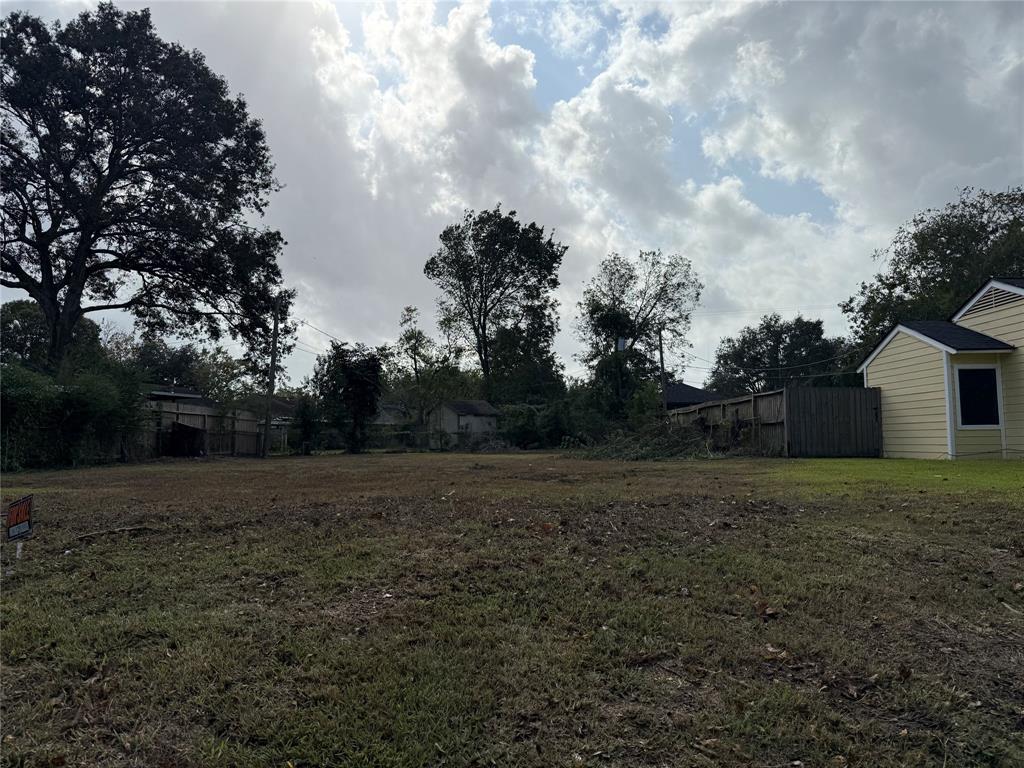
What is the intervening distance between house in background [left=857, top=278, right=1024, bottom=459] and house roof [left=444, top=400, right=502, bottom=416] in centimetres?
3370

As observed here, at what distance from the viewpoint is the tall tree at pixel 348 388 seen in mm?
29844

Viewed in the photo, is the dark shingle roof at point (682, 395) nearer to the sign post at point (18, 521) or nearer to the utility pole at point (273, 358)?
the utility pole at point (273, 358)

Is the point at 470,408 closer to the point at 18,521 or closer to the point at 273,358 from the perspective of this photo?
the point at 273,358

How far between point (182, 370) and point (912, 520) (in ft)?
175

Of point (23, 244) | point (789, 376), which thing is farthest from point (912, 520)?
point (789, 376)

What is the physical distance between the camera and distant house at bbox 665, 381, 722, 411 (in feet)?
129

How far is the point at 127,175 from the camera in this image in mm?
23531

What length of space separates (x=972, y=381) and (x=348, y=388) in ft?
82.8

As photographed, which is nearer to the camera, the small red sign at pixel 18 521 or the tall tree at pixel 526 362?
the small red sign at pixel 18 521

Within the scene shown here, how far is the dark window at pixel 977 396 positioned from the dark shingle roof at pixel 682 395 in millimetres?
24253

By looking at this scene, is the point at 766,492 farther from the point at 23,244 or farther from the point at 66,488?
the point at 23,244

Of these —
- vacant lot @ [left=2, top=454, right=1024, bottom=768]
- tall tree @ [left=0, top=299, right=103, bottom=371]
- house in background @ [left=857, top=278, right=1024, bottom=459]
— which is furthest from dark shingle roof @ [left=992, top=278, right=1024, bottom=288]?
tall tree @ [left=0, top=299, right=103, bottom=371]

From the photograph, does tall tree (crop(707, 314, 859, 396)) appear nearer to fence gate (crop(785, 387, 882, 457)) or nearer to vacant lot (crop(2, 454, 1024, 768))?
fence gate (crop(785, 387, 882, 457))

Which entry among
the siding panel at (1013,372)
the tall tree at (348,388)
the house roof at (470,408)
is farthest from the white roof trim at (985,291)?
the house roof at (470,408)
